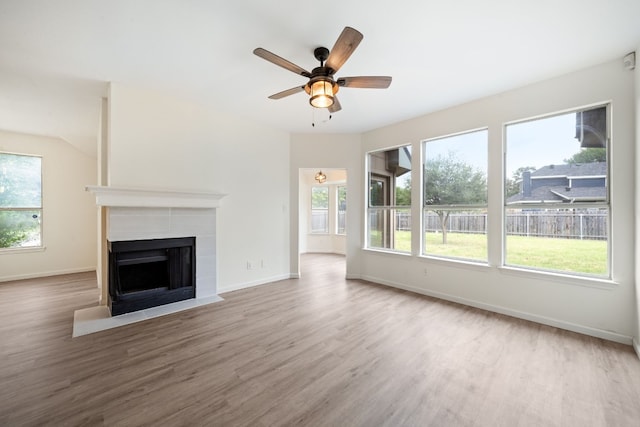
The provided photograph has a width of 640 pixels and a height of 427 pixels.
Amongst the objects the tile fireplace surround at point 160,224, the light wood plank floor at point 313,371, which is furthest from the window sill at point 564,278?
the tile fireplace surround at point 160,224

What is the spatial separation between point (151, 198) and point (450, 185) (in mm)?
4256

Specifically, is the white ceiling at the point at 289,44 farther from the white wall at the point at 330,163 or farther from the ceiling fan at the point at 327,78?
the white wall at the point at 330,163

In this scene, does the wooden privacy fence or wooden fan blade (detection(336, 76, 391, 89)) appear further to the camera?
the wooden privacy fence

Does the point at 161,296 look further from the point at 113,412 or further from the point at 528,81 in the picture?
the point at 528,81

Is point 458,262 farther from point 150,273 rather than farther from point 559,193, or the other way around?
point 150,273

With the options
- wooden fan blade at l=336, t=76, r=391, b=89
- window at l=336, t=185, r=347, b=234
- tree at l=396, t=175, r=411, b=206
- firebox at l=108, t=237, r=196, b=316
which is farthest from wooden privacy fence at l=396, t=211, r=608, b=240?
window at l=336, t=185, r=347, b=234

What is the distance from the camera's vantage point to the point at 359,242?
5.11m

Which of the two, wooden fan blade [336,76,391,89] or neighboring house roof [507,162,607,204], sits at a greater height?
wooden fan blade [336,76,391,89]

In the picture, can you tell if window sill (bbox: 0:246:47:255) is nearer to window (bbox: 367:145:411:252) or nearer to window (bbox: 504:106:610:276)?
window (bbox: 367:145:411:252)

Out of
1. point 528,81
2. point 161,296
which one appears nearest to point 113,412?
point 161,296

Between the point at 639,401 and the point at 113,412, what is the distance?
140 inches

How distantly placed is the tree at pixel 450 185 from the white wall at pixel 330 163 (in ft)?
4.59

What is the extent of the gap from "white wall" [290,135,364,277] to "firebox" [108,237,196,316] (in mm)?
1985

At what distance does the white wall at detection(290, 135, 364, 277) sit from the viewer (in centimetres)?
512
